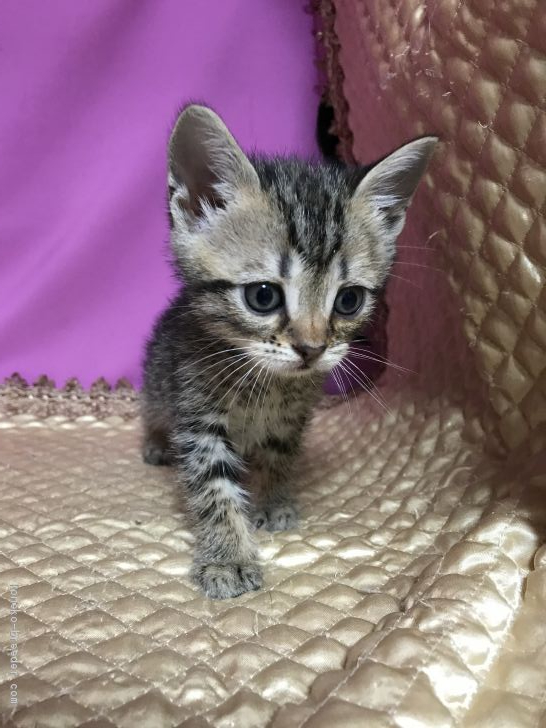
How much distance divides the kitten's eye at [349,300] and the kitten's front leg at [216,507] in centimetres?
26

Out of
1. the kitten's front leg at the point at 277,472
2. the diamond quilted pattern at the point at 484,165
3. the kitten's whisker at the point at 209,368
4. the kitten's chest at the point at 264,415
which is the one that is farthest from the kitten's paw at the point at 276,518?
the diamond quilted pattern at the point at 484,165

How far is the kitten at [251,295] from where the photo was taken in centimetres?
89

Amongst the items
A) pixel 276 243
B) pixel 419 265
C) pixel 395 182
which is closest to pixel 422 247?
pixel 419 265

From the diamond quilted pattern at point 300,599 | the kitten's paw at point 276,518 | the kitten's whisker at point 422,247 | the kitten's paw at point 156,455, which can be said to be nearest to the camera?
the diamond quilted pattern at point 300,599

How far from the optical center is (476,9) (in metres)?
0.97

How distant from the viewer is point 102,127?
166 centimetres

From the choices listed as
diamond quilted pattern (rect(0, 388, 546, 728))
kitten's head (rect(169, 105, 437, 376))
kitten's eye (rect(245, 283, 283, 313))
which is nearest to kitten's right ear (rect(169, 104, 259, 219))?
kitten's head (rect(169, 105, 437, 376))

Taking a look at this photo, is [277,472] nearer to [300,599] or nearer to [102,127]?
[300,599]

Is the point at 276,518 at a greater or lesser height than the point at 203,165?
lesser

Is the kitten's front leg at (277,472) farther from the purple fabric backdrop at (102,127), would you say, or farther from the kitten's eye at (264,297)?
the purple fabric backdrop at (102,127)

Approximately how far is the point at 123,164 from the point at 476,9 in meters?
0.97

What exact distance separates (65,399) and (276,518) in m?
0.79

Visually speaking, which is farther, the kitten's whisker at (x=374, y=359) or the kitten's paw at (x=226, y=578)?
the kitten's whisker at (x=374, y=359)

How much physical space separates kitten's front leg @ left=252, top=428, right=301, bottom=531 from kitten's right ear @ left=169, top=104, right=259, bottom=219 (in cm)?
42
